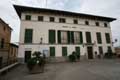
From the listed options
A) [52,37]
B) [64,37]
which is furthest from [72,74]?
[64,37]

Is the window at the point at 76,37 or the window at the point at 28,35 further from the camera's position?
the window at the point at 76,37

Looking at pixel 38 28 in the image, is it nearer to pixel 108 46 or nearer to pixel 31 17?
pixel 31 17

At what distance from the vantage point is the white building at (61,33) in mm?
14484

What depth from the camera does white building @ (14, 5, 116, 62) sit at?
47.5ft

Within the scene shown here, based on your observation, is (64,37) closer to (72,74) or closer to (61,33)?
(61,33)

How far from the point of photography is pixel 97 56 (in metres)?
17.6

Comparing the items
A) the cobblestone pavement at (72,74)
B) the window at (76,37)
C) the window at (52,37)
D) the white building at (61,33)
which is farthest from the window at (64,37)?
the cobblestone pavement at (72,74)

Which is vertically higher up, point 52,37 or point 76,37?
point 76,37

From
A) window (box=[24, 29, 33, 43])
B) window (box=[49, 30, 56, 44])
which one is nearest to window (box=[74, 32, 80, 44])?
window (box=[49, 30, 56, 44])

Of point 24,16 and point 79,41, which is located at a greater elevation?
point 24,16

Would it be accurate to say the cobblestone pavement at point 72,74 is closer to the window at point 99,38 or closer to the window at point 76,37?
the window at point 76,37

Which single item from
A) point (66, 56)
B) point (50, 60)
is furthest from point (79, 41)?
point (50, 60)

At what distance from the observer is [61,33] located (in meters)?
16.2

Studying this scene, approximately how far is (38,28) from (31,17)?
7.24ft
